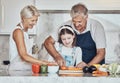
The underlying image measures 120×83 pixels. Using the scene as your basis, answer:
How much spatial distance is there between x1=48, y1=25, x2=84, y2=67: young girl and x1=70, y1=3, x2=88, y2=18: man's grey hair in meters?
0.16

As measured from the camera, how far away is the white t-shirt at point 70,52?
10.4ft

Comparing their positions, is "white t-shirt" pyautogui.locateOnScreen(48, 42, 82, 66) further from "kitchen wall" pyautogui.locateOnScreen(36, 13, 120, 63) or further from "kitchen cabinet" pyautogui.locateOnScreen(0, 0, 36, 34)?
"kitchen cabinet" pyautogui.locateOnScreen(0, 0, 36, 34)

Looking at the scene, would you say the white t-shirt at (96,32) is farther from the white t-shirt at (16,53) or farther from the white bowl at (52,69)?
the white bowl at (52,69)

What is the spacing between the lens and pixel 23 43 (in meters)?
3.13

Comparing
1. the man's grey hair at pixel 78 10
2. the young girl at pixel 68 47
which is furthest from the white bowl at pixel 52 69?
the man's grey hair at pixel 78 10

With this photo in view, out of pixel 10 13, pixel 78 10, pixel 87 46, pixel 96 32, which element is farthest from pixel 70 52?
pixel 10 13

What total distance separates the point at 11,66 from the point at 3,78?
141cm

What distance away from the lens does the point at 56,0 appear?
3.13 m

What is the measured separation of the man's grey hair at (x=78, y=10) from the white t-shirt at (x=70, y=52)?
0.37 m

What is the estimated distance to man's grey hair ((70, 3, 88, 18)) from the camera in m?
3.19

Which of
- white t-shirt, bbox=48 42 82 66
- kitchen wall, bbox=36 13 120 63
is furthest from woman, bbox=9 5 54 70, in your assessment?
white t-shirt, bbox=48 42 82 66

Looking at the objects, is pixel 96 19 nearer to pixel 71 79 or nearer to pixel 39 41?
pixel 39 41

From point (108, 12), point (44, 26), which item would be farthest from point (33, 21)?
point (108, 12)

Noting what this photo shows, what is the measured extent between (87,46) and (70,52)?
20cm
